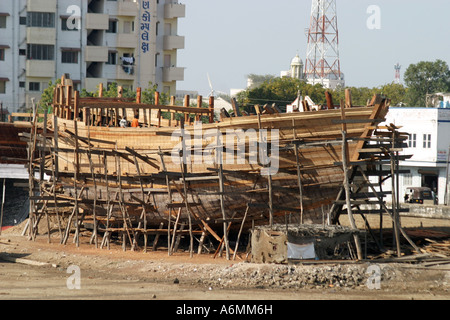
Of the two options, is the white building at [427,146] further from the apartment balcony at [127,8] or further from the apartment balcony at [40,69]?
the apartment balcony at [40,69]

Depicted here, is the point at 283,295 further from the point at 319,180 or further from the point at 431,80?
the point at 431,80

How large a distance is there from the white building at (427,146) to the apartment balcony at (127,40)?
1882 cm

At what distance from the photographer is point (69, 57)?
1921 inches

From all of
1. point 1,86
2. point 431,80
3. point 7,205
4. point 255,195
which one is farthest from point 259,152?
point 431,80

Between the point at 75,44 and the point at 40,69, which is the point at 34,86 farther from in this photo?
the point at 75,44

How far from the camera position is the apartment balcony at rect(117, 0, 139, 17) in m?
49.6

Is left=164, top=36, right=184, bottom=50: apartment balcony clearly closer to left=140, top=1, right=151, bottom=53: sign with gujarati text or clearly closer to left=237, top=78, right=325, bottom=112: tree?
left=140, top=1, right=151, bottom=53: sign with gujarati text

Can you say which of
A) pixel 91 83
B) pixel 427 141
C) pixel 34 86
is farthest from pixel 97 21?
pixel 427 141

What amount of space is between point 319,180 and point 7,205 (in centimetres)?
1939

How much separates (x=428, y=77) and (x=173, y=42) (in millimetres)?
24617

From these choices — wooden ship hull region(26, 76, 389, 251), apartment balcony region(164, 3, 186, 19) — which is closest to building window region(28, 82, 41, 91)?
apartment balcony region(164, 3, 186, 19)

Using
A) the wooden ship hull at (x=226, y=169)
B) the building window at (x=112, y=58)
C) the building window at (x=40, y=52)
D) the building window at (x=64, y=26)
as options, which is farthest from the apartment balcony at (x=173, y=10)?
the wooden ship hull at (x=226, y=169)

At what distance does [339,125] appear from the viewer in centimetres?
1719

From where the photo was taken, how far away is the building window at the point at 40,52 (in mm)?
47875
